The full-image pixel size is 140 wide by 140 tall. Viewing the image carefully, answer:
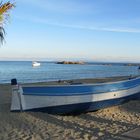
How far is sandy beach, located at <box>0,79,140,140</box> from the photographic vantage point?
9648 millimetres

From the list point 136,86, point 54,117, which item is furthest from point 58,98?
point 136,86

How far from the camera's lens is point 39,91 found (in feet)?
42.4

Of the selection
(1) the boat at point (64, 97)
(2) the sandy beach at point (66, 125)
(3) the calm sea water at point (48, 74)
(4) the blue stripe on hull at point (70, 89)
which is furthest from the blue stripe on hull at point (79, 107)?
(3) the calm sea water at point (48, 74)

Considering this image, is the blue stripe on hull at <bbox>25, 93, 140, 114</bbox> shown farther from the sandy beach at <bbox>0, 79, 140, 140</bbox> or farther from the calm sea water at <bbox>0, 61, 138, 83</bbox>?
the calm sea water at <bbox>0, 61, 138, 83</bbox>

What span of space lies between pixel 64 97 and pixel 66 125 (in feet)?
7.38

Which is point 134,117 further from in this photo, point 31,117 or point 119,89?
point 31,117

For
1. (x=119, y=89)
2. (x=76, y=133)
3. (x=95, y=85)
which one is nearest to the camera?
(x=76, y=133)

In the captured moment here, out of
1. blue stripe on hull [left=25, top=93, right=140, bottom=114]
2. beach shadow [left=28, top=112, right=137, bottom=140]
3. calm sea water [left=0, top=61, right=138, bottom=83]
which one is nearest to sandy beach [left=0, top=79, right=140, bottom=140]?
beach shadow [left=28, top=112, right=137, bottom=140]

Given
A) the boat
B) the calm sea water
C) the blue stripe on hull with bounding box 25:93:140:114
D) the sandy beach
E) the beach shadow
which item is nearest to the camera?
the sandy beach

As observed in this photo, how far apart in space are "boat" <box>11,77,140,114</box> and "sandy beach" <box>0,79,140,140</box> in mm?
288

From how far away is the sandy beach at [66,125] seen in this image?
9.65m

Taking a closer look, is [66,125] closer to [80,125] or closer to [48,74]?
[80,125]

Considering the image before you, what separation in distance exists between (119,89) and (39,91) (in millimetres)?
4894

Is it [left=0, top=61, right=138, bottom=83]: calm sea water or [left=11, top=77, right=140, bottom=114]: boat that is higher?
[left=11, top=77, right=140, bottom=114]: boat
